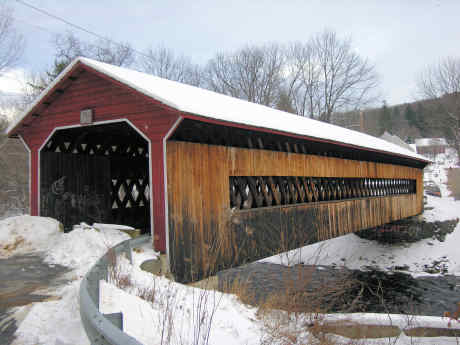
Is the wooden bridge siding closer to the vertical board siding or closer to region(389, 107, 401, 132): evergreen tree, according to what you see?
the vertical board siding

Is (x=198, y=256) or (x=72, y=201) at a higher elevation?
(x=72, y=201)

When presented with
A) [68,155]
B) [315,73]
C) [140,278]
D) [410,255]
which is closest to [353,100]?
[315,73]

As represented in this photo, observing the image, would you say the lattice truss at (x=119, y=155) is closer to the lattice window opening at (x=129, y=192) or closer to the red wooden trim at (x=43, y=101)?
the lattice window opening at (x=129, y=192)

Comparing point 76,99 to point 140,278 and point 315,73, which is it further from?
point 315,73

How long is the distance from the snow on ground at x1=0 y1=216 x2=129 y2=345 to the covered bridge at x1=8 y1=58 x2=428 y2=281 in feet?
3.32

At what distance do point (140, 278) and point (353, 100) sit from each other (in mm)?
31902

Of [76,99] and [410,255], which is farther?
[410,255]

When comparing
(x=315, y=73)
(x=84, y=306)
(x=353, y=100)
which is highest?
(x=315, y=73)

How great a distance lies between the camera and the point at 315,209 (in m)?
9.20

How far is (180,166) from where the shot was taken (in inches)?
226

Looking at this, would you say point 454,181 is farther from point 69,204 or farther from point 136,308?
point 136,308

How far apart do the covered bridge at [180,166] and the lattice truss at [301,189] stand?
0.04m

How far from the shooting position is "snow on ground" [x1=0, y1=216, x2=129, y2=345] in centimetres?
269

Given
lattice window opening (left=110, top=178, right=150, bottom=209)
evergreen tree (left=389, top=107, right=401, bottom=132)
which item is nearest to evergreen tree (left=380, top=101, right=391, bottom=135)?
evergreen tree (left=389, top=107, right=401, bottom=132)
